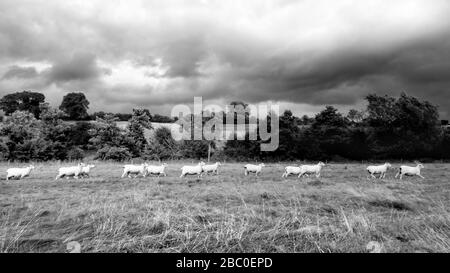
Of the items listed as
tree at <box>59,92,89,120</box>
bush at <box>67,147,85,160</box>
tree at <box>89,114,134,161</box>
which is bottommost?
bush at <box>67,147,85,160</box>

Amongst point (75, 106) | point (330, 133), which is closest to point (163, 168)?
point (330, 133)

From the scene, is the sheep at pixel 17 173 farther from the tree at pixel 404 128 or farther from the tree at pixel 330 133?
the tree at pixel 404 128

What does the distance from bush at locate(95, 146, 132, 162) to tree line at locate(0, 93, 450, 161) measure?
15 cm

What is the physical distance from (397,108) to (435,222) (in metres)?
50.6

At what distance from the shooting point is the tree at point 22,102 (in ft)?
289

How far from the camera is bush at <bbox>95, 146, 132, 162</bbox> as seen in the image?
147ft

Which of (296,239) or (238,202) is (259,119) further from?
(296,239)

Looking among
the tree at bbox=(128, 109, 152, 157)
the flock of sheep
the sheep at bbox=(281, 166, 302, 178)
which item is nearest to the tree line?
the tree at bbox=(128, 109, 152, 157)

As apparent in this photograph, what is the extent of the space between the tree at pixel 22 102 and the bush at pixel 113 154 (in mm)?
57683

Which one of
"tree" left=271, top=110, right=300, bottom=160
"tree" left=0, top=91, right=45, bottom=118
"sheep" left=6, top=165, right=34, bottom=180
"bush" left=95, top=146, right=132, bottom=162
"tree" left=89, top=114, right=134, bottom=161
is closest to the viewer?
"sheep" left=6, top=165, right=34, bottom=180

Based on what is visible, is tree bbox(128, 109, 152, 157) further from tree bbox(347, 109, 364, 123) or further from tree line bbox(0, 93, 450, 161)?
tree bbox(347, 109, 364, 123)

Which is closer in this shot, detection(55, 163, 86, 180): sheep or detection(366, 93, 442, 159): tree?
detection(55, 163, 86, 180): sheep

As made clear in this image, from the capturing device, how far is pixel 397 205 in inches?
395
